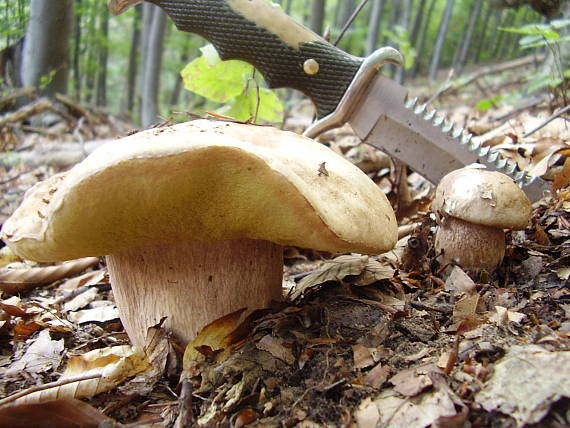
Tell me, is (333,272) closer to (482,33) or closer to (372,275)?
(372,275)

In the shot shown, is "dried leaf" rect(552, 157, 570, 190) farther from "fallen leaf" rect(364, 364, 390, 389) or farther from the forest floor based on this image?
"fallen leaf" rect(364, 364, 390, 389)

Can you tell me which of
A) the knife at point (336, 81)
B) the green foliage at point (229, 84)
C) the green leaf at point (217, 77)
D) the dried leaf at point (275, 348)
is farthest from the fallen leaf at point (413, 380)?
the green leaf at point (217, 77)

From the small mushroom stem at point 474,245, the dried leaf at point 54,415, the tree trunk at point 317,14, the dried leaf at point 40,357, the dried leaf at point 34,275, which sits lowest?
the dried leaf at point 34,275

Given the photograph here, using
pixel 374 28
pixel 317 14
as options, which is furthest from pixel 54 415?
pixel 374 28

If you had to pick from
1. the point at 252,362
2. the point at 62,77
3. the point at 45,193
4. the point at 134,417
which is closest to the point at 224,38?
the point at 45,193

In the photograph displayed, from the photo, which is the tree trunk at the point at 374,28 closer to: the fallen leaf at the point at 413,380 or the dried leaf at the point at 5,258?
the dried leaf at the point at 5,258

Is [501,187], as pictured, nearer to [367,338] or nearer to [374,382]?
[367,338]
